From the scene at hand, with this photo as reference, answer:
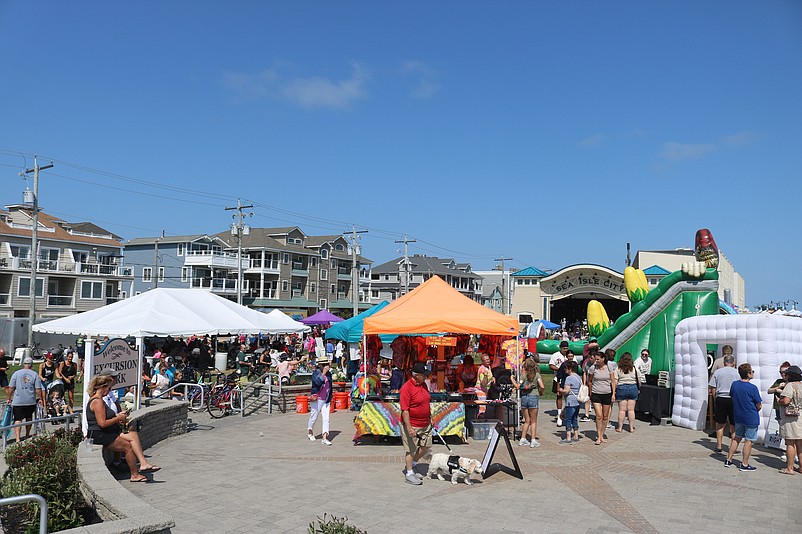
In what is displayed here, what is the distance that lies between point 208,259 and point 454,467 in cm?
5086

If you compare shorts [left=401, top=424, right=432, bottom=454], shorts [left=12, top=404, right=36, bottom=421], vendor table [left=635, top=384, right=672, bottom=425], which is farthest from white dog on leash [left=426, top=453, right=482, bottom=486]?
shorts [left=12, top=404, right=36, bottom=421]

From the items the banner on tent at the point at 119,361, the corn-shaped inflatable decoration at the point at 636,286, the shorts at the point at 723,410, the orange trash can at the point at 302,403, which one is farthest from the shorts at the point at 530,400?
the corn-shaped inflatable decoration at the point at 636,286

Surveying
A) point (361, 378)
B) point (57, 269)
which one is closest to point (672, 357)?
point (361, 378)

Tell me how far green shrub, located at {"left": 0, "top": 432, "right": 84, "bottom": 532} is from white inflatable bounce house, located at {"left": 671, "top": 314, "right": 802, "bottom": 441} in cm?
1082

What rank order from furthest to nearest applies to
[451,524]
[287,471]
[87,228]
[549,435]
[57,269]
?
[87,228] < [57,269] < [549,435] < [287,471] < [451,524]

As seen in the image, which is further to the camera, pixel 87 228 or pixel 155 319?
pixel 87 228

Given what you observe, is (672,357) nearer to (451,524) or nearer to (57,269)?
(451,524)

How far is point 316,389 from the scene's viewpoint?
465 inches

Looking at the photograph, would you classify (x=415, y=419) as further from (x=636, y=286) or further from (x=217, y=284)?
(x=217, y=284)

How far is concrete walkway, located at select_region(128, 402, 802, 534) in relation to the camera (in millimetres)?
A: 6883

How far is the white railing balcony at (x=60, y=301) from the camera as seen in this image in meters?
44.4

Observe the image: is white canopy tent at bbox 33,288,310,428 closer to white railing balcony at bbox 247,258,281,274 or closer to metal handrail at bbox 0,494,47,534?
metal handrail at bbox 0,494,47,534

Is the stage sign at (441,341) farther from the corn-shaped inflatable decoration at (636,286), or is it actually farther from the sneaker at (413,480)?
the sneaker at (413,480)

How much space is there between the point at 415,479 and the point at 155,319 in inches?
342
